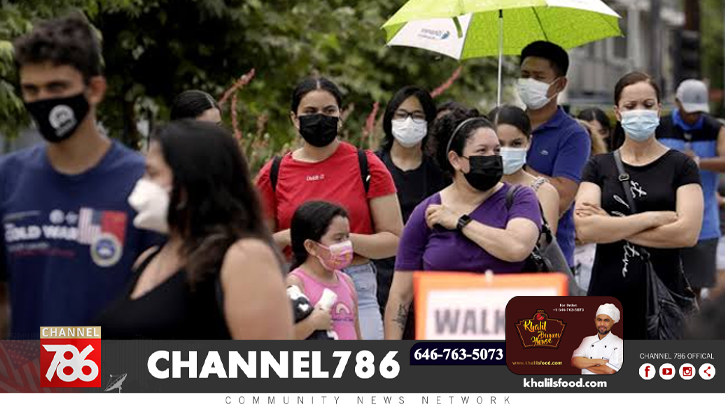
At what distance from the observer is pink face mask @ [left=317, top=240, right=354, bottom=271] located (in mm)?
6812

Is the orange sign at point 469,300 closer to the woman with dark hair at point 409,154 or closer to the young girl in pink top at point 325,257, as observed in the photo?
the young girl in pink top at point 325,257

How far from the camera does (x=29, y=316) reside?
4766 millimetres

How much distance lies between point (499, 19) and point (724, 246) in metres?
4.24

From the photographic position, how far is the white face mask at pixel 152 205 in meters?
4.28

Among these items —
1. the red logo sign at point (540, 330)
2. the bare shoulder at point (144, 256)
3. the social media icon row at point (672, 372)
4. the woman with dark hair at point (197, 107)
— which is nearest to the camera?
the bare shoulder at point (144, 256)

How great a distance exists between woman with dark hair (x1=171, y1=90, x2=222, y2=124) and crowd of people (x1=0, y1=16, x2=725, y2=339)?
0.03ft

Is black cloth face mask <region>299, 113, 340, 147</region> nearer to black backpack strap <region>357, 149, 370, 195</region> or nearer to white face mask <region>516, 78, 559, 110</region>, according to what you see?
black backpack strap <region>357, 149, 370, 195</region>

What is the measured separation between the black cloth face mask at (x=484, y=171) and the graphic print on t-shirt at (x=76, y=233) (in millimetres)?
2196

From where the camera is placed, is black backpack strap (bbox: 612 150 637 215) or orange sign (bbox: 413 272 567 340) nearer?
orange sign (bbox: 413 272 567 340)

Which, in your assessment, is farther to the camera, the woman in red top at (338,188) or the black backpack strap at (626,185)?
the woman in red top at (338,188)

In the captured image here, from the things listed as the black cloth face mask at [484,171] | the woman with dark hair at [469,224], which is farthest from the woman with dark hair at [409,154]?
the black cloth face mask at [484,171]

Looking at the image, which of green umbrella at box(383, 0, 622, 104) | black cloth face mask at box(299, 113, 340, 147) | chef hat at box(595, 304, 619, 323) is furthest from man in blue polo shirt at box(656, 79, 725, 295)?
chef hat at box(595, 304, 619, 323)

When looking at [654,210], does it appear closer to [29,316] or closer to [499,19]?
[499,19]

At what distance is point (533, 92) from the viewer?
28.2ft
